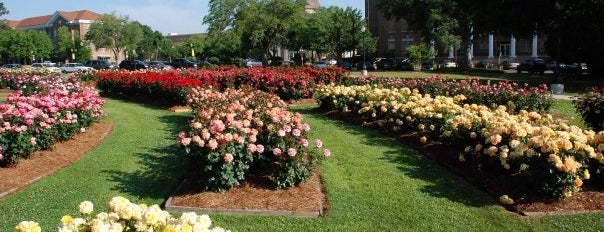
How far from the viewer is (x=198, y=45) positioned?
79.9 m

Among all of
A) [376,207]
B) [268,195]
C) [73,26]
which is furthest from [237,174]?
[73,26]

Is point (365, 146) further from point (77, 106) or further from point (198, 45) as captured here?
point (198, 45)

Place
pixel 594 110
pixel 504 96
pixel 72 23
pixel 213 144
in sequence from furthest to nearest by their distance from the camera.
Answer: pixel 72 23 → pixel 504 96 → pixel 594 110 → pixel 213 144

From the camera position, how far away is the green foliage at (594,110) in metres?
9.01

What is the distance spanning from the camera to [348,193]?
6531 mm

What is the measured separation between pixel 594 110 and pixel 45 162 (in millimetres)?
9201

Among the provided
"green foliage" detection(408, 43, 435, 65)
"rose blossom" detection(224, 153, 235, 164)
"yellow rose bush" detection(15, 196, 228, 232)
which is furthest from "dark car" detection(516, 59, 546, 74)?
"yellow rose bush" detection(15, 196, 228, 232)

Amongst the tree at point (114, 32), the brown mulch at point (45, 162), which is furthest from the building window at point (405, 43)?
the brown mulch at point (45, 162)

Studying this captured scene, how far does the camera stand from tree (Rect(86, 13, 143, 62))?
6775 cm

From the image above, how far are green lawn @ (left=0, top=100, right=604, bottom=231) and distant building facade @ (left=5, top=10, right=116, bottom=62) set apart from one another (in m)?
82.8

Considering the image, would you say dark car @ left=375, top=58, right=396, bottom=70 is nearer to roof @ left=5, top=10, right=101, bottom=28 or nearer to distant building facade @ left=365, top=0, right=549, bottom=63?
distant building facade @ left=365, top=0, right=549, bottom=63

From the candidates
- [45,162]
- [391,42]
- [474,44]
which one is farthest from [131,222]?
[391,42]

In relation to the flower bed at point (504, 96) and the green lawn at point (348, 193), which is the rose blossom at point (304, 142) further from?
the flower bed at point (504, 96)

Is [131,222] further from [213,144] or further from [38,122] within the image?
[38,122]
